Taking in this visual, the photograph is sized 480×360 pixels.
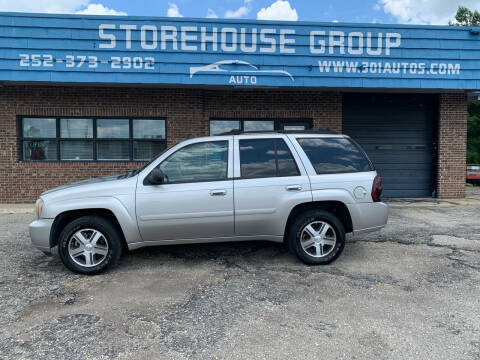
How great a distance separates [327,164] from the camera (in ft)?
15.9

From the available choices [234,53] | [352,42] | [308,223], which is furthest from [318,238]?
[352,42]

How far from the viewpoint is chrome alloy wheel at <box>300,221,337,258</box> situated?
4695 millimetres

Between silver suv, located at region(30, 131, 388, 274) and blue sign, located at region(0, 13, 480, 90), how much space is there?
4.76 meters

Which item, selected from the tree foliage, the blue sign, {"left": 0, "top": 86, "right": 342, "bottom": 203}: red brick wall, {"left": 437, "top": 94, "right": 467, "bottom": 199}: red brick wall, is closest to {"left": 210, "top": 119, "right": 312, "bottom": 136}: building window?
{"left": 0, "top": 86, "right": 342, "bottom": 203}: red brick wall

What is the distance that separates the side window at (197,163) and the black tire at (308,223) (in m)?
1.13

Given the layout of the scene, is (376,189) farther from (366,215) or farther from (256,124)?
(256,124)

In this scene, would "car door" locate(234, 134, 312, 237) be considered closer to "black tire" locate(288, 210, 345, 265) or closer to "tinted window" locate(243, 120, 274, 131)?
"black tire" locate(288, 210, 345, 265)

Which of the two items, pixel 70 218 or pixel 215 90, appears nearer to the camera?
pixel 70 218

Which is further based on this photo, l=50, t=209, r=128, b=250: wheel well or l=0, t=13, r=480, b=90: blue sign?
l=0, t=13, r=480, b=90: blue sign

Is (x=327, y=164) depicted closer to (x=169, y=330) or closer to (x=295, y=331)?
(x=295, y=331)

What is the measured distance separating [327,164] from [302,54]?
17.4 feet

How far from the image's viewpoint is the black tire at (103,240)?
4.37 meters

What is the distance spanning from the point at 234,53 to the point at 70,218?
6.10m

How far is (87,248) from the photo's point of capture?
4422 mm
